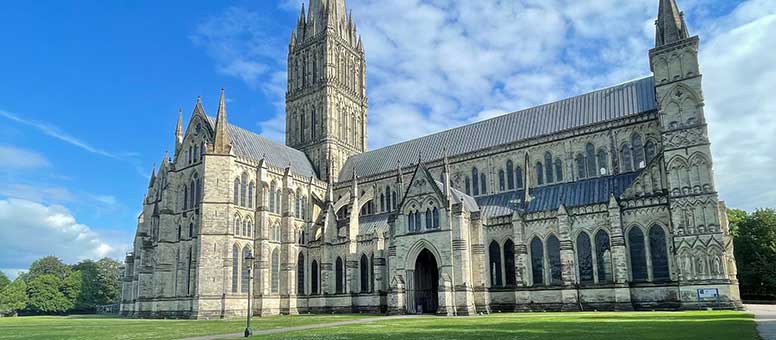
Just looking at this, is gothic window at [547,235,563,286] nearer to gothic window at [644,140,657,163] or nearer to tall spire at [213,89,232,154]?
gothic window at [644,140,657,163]

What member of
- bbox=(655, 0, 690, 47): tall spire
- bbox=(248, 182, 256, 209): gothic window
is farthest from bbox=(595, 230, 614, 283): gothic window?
bbox=(248, 182, 256, 209): gothic window

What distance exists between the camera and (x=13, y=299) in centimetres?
8706

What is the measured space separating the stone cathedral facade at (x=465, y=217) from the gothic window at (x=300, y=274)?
0.16 meters

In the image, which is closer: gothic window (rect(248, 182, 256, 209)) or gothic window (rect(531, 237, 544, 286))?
gothic window (rect(531, 237, 544, 286))

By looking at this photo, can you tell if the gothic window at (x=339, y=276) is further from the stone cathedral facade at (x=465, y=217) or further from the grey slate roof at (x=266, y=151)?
the grey slate roof at (x=266, y=151)

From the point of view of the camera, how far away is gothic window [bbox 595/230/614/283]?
40781mm

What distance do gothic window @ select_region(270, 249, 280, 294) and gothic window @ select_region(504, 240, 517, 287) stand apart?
23734 mm

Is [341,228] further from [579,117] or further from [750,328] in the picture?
[750,328]

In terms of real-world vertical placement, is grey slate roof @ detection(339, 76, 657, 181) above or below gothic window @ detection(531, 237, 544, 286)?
above

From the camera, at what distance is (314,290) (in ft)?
191

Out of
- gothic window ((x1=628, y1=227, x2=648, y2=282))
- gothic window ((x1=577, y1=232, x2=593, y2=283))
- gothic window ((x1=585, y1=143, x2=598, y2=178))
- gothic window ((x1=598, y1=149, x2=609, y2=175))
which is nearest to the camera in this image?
gothic window ((x1=628, y1=227, x2=648, y2=282))

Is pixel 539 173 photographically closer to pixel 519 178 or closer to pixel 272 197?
pixel 519 178

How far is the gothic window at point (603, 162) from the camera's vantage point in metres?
47.7

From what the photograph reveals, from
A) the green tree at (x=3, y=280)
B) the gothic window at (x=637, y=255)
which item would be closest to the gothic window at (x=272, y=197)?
the gothic window at (x=637, y=255)
